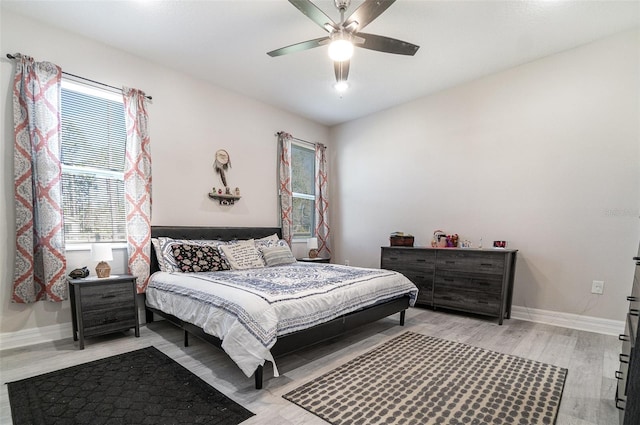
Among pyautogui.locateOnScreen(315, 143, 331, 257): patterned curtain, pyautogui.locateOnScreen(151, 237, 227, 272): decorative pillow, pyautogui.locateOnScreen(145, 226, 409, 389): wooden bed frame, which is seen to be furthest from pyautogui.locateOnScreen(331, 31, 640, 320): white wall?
pyautogui.locateOnScreen(151, 237, 227, 272): decorative pillow

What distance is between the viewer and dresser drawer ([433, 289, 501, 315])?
10.9 feet

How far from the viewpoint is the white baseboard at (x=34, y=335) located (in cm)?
251

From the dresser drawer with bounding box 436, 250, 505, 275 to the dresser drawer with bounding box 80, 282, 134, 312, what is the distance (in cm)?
352

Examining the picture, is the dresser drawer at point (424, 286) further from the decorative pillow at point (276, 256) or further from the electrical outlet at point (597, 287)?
the decorative pillow at point (276, 256)

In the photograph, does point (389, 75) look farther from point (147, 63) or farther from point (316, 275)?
point (147, 63)

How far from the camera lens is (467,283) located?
349cm

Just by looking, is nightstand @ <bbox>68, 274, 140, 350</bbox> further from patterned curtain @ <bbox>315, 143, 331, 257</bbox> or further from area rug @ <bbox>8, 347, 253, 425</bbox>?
patterned curtain @ <bbox>315, 143, 331, 257</bbox>

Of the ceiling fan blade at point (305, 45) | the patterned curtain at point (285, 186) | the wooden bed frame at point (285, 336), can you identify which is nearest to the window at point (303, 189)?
the patterned curtain at point (285, 186)

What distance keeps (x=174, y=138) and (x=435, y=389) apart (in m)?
3.74

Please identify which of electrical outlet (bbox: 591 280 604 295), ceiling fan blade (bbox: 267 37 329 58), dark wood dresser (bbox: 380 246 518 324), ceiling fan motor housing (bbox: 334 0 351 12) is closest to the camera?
ceiling fan motor housing (bbox: 334 0 351 12)

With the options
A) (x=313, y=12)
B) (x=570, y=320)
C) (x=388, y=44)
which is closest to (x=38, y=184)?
(x=313, y=12)

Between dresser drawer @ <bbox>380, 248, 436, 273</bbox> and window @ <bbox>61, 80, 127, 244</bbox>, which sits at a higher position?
window @ <bbox>61, 80, 127, 244</bbox>

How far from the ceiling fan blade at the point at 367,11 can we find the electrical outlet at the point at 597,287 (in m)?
3.44

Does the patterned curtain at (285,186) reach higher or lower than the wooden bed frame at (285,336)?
higher
